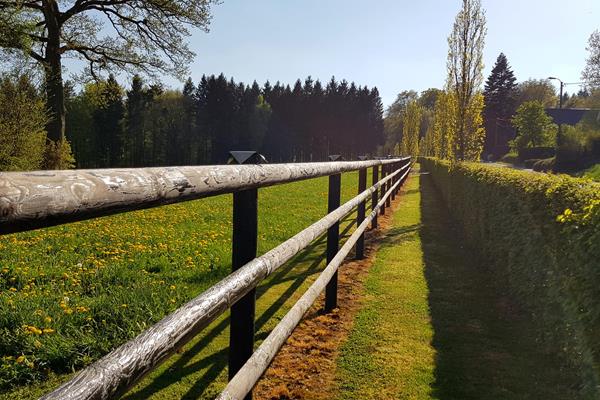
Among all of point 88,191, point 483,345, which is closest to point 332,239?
point 483,345

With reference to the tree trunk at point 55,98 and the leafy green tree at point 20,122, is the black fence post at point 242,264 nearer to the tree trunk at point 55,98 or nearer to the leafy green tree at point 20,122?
the leafy green tree at point 20,122

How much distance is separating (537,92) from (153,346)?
326ft

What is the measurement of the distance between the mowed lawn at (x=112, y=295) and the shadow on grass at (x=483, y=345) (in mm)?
1540

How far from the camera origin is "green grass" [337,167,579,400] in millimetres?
3100

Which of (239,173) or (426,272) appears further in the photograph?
(426,272)

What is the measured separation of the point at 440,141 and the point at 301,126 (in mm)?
51670

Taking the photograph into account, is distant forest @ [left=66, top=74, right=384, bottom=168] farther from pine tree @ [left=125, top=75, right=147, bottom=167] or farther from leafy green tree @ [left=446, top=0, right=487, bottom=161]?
leafy green tree @ [left=446, top=0, right=487, bottom=161]

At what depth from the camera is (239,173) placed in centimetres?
180

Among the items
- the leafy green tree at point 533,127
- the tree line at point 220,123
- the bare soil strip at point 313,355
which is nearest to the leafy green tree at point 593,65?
the leafy green tree at point 533,127

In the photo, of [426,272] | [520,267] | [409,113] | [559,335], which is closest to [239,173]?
[559,335]

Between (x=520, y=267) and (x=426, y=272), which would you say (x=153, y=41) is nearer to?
(x=426, y=272)

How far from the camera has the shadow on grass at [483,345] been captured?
3082 mm

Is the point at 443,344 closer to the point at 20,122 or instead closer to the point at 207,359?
the point at 207,359

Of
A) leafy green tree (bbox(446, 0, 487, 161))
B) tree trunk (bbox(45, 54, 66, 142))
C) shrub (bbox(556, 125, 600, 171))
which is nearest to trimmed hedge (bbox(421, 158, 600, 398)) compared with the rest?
leafy green tree (bbox(446, 0, 487, 161))
